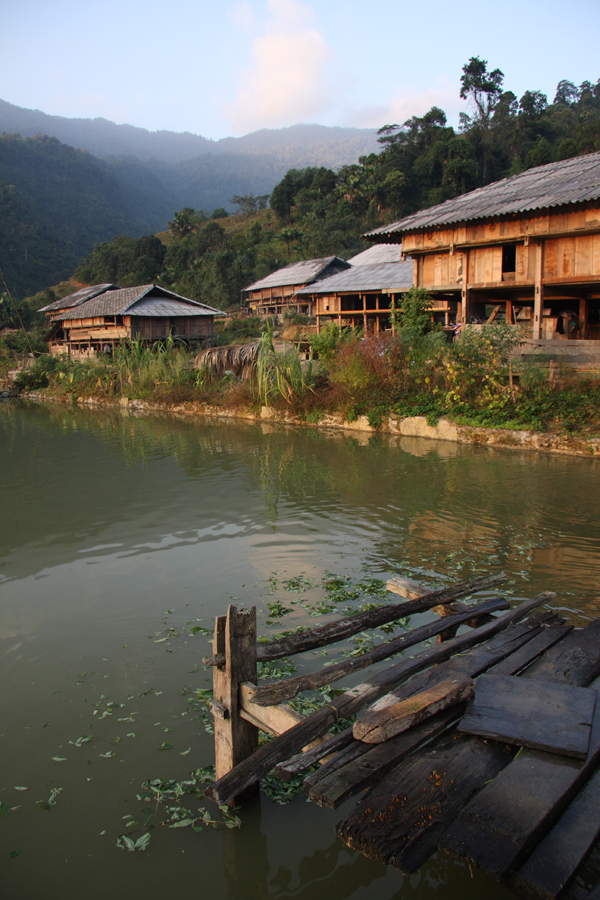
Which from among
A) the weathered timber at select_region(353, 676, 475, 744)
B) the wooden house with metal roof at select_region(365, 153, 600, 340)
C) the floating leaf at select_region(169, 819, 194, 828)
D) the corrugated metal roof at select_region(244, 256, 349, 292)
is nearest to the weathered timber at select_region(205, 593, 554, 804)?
the weathered timber at select_region(353, 676, 475, 744)

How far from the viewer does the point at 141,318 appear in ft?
104

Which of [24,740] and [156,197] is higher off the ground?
[156,197]

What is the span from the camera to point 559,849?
2033 mm

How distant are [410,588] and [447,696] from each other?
1.93 meters

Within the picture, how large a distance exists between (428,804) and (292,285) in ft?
117

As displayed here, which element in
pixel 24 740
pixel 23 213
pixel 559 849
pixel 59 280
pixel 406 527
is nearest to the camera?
pixel 559 849

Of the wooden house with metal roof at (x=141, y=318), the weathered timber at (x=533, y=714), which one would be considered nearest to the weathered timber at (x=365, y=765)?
the weathered timber at (x=533, y=714)

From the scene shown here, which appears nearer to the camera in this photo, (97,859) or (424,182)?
(97,859)

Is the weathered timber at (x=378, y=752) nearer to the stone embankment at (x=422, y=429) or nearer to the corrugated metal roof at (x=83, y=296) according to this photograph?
the stone embankment at (x=422, y=429)

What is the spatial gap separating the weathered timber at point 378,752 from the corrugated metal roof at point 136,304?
29935 millimetres

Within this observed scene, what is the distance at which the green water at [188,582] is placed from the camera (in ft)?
9.27

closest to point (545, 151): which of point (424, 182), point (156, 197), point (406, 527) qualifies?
point (424, 182)

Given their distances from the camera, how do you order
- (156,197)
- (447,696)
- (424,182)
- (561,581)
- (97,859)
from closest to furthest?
(447,696), (97,859), (561,581), (424,182), (156,197)

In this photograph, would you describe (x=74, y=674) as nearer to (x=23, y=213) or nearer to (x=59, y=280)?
(x=59, y=280)
